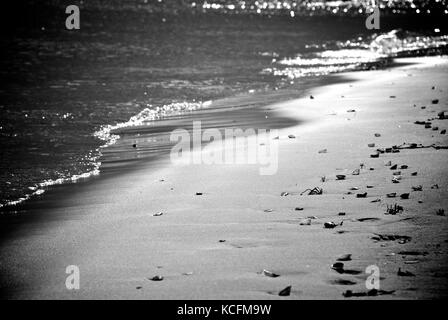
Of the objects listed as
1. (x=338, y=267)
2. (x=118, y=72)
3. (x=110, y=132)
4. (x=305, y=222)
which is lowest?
→ (x=338, y=267)

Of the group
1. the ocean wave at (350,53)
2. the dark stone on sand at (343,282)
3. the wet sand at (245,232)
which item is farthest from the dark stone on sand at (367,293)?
the ocean wave at (350,53)

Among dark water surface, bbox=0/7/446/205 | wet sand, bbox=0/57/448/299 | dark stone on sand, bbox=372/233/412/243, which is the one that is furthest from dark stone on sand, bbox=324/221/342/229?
dark water surface, bbox=0/7/446/205

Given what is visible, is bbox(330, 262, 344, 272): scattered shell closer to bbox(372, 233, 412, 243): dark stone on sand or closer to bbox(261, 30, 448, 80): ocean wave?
bbox(372, 233, 412, 243): dark stone on sand

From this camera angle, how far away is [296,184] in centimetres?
771

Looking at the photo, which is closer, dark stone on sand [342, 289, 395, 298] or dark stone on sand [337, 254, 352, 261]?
dark stone on sand [342, 289, 395, 298]

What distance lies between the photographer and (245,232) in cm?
613

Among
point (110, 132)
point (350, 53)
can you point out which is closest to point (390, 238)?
point (110, 132)

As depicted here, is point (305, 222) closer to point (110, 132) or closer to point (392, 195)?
point (392, 195)

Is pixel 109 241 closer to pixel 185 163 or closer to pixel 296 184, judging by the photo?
pixel 296 184

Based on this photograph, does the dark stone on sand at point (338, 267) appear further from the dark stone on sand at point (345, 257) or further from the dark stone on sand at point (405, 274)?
the dark stone on sand at point (405, 274)

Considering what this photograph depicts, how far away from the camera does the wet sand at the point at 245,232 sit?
499cm

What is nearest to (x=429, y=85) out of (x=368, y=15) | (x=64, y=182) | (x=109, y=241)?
(x=64, y=182)

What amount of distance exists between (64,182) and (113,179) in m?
0.76

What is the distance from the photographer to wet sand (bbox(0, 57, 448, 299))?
499 cm
